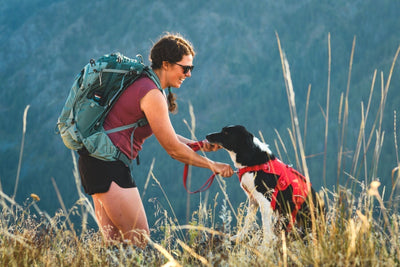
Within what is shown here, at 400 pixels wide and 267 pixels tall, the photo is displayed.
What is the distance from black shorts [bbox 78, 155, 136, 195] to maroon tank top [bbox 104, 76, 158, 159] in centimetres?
14

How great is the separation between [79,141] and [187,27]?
119m

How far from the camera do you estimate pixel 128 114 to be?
371 cm

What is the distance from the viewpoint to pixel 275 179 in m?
4.07

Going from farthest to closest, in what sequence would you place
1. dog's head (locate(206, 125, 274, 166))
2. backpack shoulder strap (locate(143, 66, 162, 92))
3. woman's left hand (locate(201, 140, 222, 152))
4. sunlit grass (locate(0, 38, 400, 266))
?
dog's head (locate(206, 125, 274, 166)), woman's left hand (locate(201, 140, 222, 152)), backpack shoulder strap (locate(143, 66, 162, 92)), sunlit grass (locate(0, 38, 400, 266))

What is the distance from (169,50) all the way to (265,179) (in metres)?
1.30

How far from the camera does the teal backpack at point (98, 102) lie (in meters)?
3.67

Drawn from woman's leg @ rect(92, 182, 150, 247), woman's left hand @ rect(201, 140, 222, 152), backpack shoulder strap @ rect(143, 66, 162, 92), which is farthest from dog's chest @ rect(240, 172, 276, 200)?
backpack shoulder strap @ rect(143, 66, 162, 92)

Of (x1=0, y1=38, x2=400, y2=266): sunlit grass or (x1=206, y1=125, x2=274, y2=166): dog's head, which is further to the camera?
(x1=206, y1=125, x2=274, y2=166): dog's head

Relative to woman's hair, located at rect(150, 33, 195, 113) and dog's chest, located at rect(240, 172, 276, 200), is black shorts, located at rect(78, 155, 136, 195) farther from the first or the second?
dog's chest, located at rect(240, 172, 276, 200)

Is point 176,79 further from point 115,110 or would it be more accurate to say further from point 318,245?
point 318,245

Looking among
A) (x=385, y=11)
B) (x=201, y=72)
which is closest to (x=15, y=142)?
(x=201, y=72)

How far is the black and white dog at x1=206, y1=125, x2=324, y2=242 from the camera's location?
385 cm

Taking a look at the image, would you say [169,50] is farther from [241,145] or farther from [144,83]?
[241,145]

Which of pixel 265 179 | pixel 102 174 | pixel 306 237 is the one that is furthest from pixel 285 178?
pixel 102 174
